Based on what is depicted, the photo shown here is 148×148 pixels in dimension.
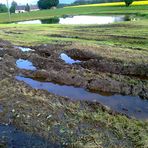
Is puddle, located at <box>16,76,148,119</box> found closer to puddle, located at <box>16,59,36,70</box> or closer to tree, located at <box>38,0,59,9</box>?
puddle, located at <box>16,59,36,70</box>

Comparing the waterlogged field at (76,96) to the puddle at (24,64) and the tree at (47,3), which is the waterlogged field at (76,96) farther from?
the tree at (47,3)

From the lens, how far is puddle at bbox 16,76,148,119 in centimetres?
1456

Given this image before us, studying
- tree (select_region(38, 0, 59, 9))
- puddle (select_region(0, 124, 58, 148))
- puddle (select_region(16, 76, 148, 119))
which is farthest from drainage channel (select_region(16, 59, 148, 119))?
tree (select_region(38, 0, 59, 9))

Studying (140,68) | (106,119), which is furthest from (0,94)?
(140,68)

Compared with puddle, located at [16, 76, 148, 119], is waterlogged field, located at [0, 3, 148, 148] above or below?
above

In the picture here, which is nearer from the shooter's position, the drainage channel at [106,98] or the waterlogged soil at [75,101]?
the waterlogged soil at [75,101]

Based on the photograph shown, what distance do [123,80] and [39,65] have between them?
6.97 meters

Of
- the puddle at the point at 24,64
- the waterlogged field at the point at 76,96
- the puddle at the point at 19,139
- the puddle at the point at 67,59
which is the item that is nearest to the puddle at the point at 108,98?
the waterlogged field at the point at 76,96

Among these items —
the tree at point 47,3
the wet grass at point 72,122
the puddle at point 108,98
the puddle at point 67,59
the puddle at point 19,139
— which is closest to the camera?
the puddle at point 19,139

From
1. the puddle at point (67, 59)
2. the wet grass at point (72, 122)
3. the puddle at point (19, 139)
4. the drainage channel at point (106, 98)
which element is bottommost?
the drainage channel at point (106, 98)

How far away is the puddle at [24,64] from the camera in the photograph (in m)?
23.1

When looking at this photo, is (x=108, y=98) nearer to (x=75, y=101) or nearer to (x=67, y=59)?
(x=75, y=101)

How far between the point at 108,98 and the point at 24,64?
9.47 metres

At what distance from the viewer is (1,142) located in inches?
457
